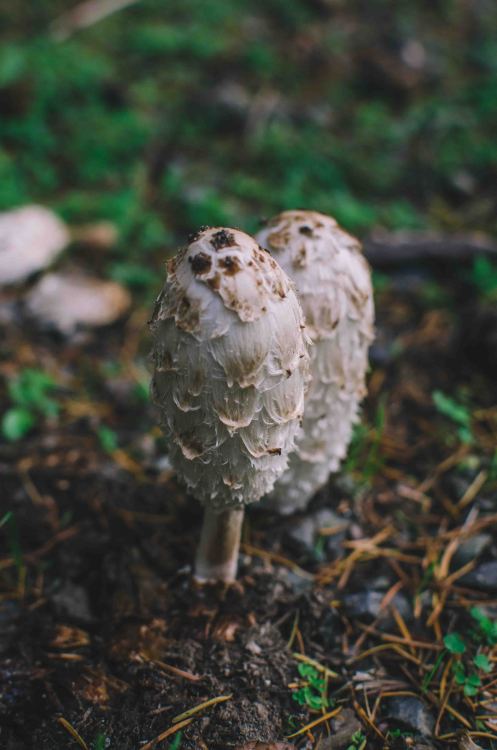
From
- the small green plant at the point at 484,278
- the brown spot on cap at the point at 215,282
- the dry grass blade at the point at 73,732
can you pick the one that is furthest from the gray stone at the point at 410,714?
the small green plant at the point at 484,278

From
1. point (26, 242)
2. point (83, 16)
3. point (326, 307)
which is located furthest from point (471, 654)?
point (83, 16)

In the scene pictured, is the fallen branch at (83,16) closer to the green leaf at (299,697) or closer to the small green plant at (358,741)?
the green leaf at (299,697)

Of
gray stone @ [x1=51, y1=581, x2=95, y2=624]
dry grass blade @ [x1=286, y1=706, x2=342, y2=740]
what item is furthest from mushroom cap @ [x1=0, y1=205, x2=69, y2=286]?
dry grass blade @ [x1=286, y1=706, x2=342, y2=740]

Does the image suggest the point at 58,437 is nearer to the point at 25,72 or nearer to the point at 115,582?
the point at 115,582

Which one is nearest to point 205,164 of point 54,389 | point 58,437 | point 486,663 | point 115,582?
point 54,389

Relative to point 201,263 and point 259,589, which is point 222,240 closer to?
point 201,263

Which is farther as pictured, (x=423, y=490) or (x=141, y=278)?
(x=141, y=278)
